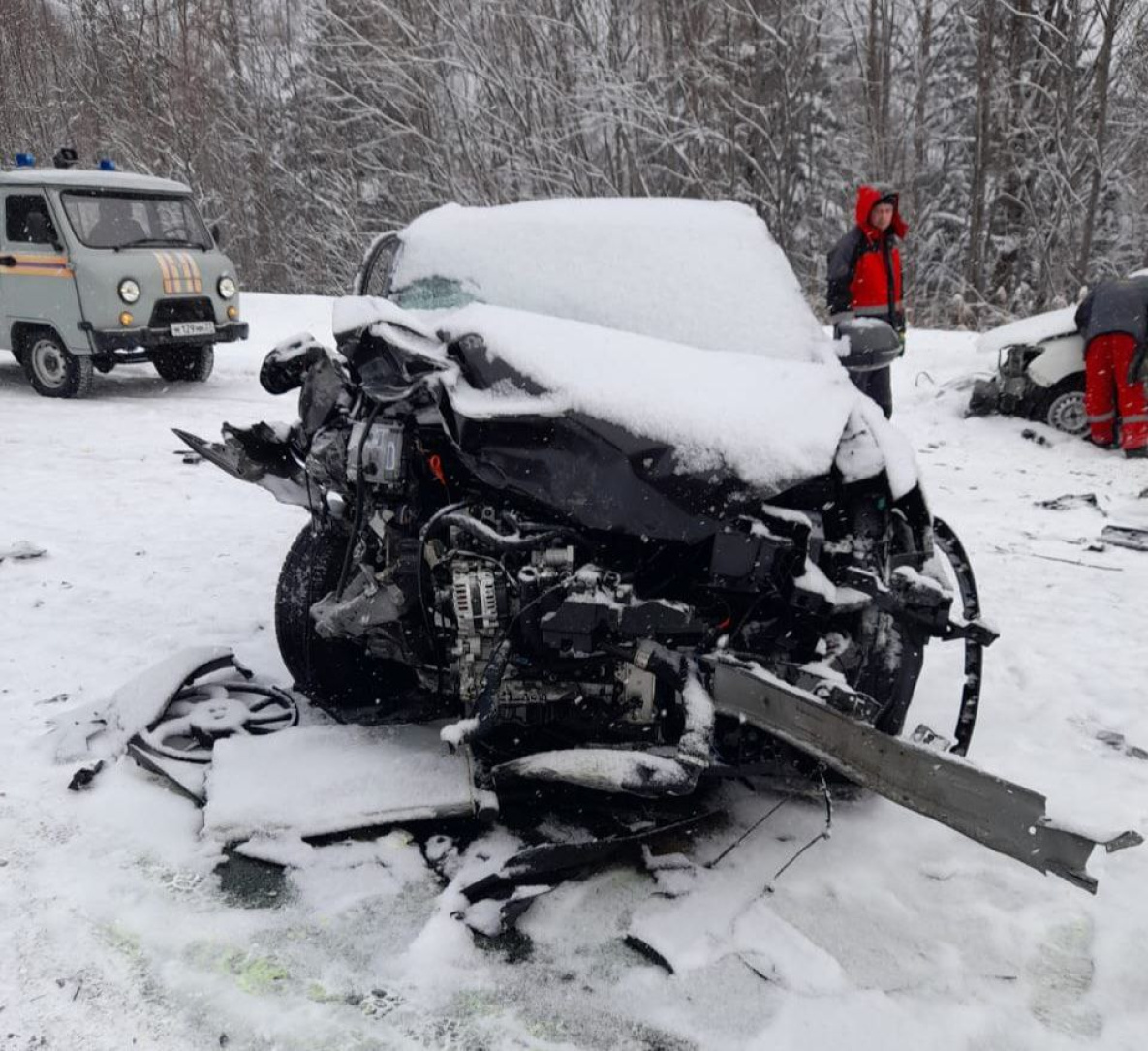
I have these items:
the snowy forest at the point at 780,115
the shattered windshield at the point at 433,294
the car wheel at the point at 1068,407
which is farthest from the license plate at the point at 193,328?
the snowy forest at the point at 780,115

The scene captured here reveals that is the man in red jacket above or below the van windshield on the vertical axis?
below

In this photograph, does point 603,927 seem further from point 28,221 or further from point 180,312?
point 28,221

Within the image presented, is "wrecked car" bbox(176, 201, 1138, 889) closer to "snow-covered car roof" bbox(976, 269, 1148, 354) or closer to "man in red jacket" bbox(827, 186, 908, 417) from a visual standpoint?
"man in red jacket" bbox(827, 186, 908, 417)

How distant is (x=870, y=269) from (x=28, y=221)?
309 inches

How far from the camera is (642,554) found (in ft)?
8.17

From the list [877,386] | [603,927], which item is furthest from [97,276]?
[603,927]

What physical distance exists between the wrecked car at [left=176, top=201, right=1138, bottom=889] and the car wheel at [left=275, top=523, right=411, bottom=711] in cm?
17

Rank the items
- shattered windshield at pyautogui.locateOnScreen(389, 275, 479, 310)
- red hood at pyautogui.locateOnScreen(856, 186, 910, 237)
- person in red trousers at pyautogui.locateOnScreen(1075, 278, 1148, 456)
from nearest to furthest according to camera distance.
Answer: shattered windshield at pyautogui.locateOnScreen(389, 275, 479, 310) < red hood at pyautogui.locateOnScreen(856, 186, 910, 237) < person in red trousers at pyautogui.locateOnScreen(1075, 278, 1148, 456)

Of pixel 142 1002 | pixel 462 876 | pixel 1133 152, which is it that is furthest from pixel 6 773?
pixel 1133 152

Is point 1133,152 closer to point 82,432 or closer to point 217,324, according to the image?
point 217,324

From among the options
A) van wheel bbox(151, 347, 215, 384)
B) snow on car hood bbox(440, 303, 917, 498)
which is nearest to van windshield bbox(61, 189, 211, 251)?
van wheel bbox(151, 347, 215, 384)

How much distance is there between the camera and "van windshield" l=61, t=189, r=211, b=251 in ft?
28.9

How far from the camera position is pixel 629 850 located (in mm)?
2637

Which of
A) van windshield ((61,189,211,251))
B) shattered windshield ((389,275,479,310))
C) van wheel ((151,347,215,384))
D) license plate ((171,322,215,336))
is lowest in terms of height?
van wheel ((151,347,215,384))
